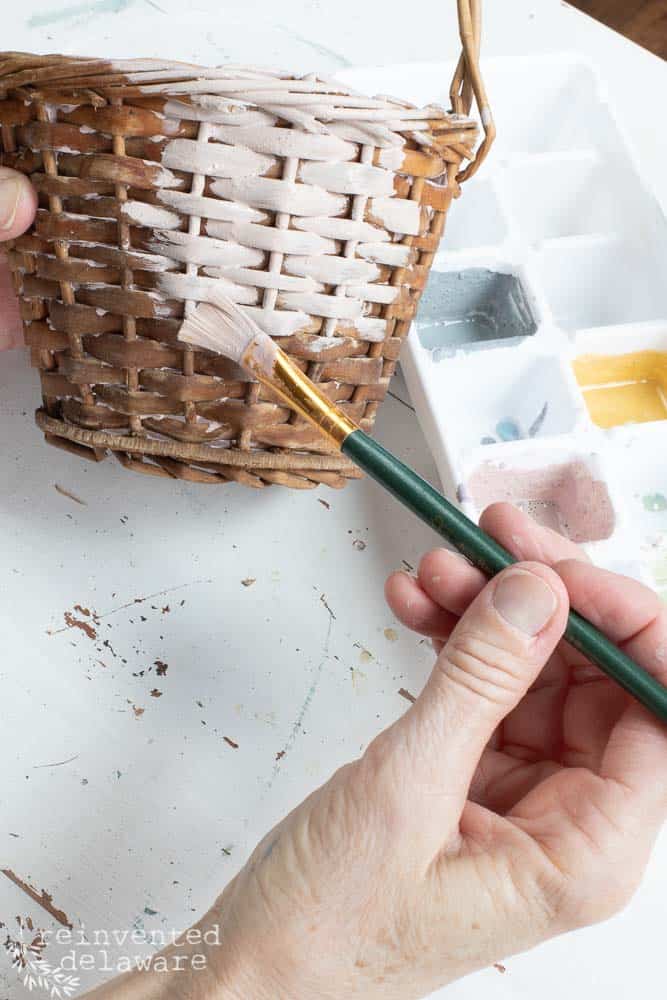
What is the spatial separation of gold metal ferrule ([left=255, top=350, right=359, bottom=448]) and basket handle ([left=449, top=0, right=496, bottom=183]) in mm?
161

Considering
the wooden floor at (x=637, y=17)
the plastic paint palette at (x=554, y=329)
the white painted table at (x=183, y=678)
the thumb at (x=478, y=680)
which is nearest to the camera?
Answer: the thumb at (x=478, y=680)

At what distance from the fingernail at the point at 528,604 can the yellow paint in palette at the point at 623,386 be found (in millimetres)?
369

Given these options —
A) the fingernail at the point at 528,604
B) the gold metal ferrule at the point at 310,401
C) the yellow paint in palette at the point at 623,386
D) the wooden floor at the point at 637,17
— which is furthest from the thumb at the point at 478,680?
the wooden floor at the point at 637,17

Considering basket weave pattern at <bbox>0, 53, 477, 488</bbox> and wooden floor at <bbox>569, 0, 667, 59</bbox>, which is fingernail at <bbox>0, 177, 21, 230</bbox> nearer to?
basket weave pattern at <bbox>0, 53, 477, 488</bbox>

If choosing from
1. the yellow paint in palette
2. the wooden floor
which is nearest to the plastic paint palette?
the yellow paint in palette

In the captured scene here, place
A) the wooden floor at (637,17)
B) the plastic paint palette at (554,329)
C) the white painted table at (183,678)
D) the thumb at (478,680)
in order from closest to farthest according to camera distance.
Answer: the thumb at (478,680)
the white painted table at (183,678)
the plastic paint palette at (554,329)
the wooden floor at (637,17)

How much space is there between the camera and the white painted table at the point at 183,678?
0.66 m

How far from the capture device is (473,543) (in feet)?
1.90

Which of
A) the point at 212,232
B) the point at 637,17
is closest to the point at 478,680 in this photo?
the point at 212,232

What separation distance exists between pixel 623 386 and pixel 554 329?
0.10 metres

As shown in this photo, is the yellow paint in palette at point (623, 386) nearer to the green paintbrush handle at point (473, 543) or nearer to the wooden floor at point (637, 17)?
the green paintbrush handle at point (473, 543)

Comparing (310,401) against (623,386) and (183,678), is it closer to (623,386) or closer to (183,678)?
(183,678)

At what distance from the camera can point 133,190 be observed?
586mm

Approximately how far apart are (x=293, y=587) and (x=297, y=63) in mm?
555
